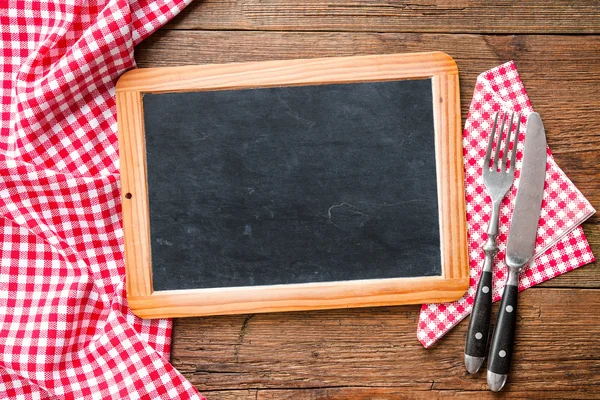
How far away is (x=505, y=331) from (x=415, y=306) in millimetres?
158

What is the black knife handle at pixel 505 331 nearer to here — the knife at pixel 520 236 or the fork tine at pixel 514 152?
the knife at pixel 520 236

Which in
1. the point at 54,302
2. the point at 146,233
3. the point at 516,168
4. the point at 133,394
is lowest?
the point at 133,394

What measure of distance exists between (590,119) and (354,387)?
0.66 m

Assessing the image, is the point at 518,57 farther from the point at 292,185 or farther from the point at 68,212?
the point at 68,212

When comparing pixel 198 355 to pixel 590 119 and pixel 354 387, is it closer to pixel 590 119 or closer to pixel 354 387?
pixel 354 387

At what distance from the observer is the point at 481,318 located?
92 cm

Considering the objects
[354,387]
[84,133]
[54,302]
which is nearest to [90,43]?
[84,133]

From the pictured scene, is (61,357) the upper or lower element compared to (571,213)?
lower

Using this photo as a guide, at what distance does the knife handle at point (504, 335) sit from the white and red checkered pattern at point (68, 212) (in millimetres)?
547

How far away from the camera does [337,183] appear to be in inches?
36.8

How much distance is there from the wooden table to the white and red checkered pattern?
7cm

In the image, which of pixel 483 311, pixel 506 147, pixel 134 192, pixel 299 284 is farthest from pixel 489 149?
pixel 134 192

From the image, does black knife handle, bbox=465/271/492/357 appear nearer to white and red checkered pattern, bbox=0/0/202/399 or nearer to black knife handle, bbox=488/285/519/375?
black knife handle, bbox=488/285/519/375

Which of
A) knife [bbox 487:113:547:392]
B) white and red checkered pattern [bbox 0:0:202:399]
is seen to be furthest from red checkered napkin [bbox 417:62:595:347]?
white and red checkered pattern [bbox 0:0:202:399]
